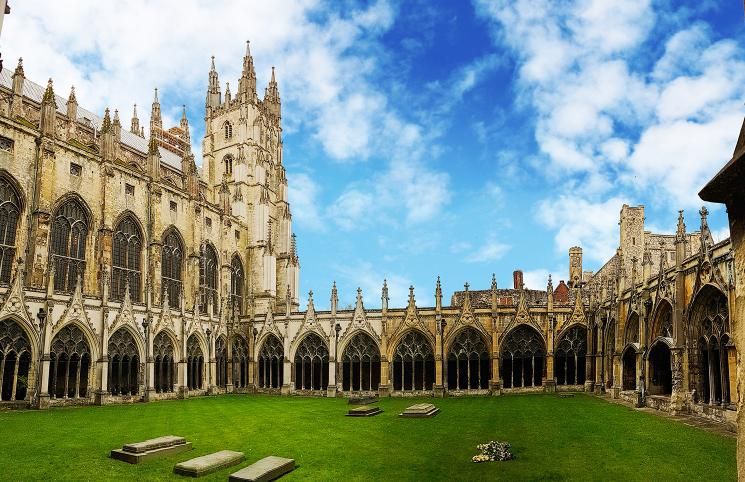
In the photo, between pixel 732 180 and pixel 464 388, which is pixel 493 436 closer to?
pixel 732 180

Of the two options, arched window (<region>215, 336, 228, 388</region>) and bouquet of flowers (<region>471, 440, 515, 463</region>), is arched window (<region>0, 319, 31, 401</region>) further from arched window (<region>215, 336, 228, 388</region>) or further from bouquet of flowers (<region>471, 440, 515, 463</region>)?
bouquet of flowers (<region>471, 440, 515, 463</region>)

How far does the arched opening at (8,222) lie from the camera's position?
30.2 meters

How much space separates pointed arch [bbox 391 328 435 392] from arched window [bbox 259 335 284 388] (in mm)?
7628

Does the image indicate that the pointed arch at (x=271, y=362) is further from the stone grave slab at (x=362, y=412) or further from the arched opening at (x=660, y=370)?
the arched opening at (x=660, y=370)

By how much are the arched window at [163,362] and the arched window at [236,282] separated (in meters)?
11.5

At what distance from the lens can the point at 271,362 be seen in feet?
127

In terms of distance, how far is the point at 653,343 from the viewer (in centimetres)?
2488

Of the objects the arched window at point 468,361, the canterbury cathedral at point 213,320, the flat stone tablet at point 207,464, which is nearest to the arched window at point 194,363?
the canterbury cathedral at point 213,320

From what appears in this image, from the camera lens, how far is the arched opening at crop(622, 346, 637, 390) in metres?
28.9

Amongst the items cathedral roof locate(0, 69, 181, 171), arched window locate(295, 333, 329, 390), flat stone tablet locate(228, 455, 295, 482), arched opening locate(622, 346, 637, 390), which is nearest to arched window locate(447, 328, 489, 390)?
arched window locate(295, 333, 329, 390)

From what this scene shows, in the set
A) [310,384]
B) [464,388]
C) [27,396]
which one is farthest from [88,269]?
[464,388]

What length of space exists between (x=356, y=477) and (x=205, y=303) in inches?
1334

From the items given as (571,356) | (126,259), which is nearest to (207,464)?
(571,356)

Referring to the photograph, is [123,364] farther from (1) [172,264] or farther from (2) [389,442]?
(2) [389,442]
